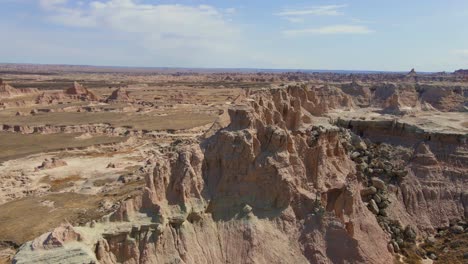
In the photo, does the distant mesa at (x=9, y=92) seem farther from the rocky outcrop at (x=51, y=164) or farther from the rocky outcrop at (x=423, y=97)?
the rocky outcrop at (x=423, y=97)

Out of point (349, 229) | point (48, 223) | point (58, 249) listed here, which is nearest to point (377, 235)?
point (349, 229)

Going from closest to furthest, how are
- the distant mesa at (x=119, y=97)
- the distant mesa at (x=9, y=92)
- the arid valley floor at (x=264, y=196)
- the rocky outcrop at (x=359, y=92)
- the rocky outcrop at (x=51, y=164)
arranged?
the arid valley floor at (x=264, y=196), the rocky outcrop at (x=51, y=164), the rocky outcrop at (x=359, y=92), the distant mesa at (x=119, y=97), the distant mesa at (x=9, y=92)

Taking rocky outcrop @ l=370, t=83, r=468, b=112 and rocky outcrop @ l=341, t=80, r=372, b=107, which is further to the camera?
rocky outcrop @ l=341, t=80, r=372, b=107

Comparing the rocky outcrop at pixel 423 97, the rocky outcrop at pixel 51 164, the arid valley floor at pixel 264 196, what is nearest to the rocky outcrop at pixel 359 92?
the rocky outcrop at pixel 423 97

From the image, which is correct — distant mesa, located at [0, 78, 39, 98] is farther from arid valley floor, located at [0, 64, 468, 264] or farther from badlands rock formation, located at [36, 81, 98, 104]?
arid valley floor, located at [0, 64, 468, 264]

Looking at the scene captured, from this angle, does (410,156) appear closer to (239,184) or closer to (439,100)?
(239,184)

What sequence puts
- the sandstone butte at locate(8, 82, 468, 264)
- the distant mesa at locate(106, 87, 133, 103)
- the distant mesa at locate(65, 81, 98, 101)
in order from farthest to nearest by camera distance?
1. the distant mesa at locate(65, 81, 98, 101)
2. the distant mesa at locate(106, 87, 133, 103)
3. the sandstone butte at locate(8, 82, 468, 264)

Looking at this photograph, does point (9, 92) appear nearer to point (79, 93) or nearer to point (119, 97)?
point (79, 93)

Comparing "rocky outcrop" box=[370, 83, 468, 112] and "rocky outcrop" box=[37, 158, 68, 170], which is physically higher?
"rocky outcrop" box=[370, 83, 468, 112]

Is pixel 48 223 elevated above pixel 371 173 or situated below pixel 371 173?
below

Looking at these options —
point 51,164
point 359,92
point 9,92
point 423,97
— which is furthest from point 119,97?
point 423,97

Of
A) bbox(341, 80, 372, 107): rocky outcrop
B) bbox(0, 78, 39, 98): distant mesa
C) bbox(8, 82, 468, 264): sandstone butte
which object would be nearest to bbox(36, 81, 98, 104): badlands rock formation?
bbox(0, 78, 39, 98): distant mesa
